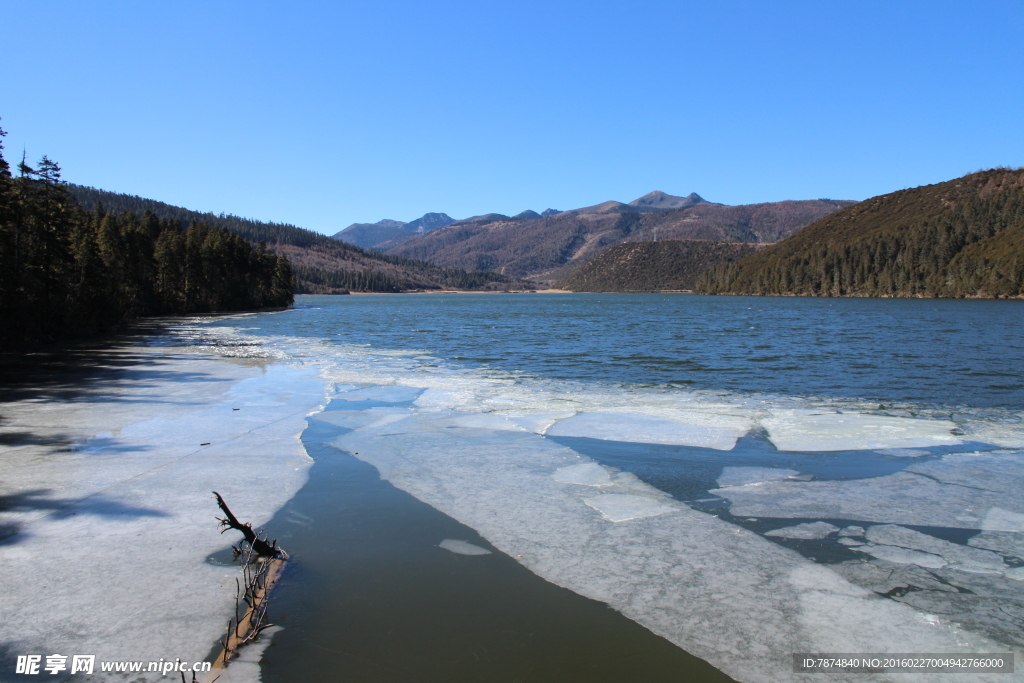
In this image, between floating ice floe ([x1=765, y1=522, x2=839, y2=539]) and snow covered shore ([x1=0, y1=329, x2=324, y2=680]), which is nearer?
snow covered shore ([x1=0, y1=329, x2=324, y2=680])

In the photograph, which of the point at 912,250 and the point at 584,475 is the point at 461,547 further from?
the point at 912,250

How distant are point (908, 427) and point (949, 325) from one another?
35.7 m

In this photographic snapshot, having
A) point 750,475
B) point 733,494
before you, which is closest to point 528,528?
point 733,494

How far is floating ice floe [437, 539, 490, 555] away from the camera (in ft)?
18.3

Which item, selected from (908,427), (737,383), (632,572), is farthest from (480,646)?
(737,383)

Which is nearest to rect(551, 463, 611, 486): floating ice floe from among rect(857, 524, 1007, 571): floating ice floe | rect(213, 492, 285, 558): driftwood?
rect(857, 524, 1007, 571): floating ice floe

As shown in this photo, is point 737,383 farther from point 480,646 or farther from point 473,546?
point 480,646

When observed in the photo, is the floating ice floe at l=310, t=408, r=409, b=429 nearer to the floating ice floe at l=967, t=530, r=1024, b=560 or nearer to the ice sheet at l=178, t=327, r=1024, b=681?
the ice sheet at l=178, t=327, r=1024, b=681

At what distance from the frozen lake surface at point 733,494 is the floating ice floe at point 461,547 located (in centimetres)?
4

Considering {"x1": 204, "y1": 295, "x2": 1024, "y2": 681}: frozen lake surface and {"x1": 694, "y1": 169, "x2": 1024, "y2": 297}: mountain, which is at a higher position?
{"x1": 694, "y1": 169, "x2": 1024, "y2": 297}: mountain

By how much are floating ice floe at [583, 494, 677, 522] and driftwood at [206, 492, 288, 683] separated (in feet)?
11.1

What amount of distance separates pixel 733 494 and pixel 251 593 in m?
5.43

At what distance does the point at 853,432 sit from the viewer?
10484 millimetres

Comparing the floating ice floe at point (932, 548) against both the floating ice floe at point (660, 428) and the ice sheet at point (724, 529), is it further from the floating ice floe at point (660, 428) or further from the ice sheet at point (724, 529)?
the floating ice floe at point (660, 428)
